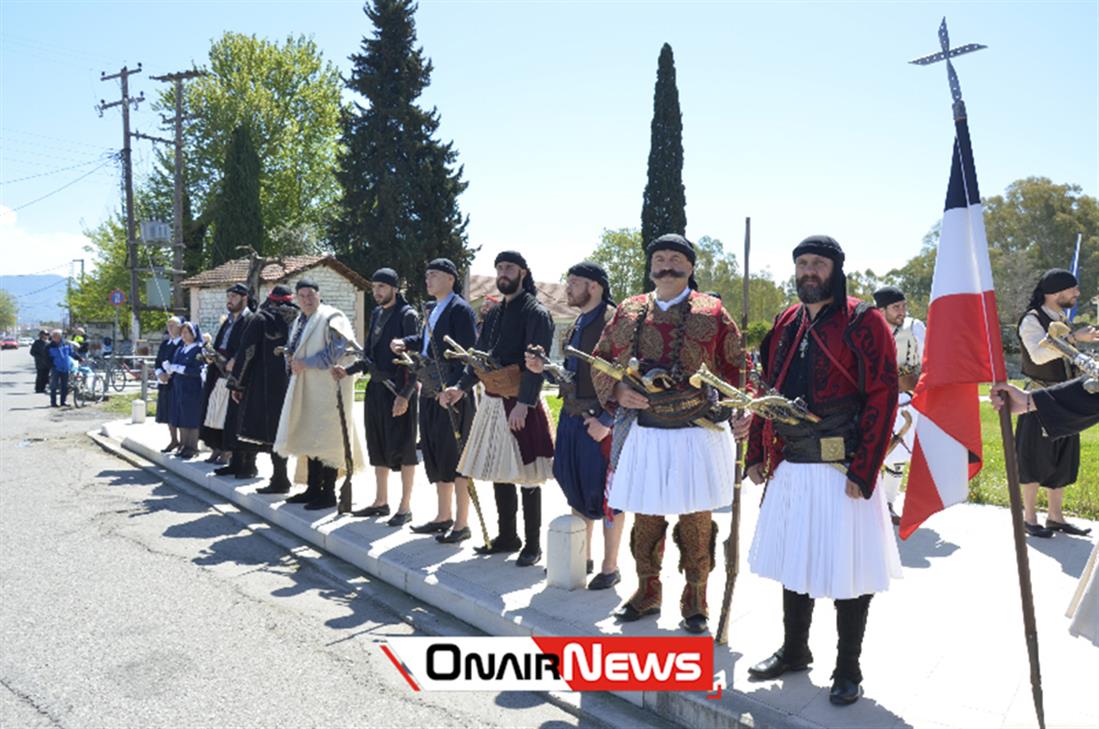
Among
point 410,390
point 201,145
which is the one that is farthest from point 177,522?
point 201,145

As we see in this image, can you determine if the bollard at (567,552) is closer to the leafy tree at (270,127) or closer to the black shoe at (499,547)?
the black shoe at (499,547)

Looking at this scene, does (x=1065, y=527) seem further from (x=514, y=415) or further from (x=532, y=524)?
(x=514, y=415)

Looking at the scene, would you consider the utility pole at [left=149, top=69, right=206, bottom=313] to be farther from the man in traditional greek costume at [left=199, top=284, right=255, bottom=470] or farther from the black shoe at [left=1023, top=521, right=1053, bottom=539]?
the black shoe at [left=1023, top=521, right=1053, bottom=539]

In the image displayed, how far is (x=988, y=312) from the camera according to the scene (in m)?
3.61

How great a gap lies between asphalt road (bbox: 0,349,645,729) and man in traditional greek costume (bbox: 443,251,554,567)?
1.04m

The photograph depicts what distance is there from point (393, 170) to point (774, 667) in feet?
105

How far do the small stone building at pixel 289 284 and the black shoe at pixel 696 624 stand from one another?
24524mm

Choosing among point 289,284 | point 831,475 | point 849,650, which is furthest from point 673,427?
point 289,284

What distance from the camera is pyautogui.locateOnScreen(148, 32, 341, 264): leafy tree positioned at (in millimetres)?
40906

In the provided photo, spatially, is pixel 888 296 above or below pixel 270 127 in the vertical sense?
below

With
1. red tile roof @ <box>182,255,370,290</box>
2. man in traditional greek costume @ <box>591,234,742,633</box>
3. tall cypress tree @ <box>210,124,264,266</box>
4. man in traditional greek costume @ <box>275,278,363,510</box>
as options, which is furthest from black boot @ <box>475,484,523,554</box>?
tall cypress tree @ <box>210,124,264,266</box>

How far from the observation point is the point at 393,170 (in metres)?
33.3

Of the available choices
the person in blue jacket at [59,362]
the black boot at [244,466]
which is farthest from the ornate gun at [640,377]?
the person in blue jacket at [59,362]

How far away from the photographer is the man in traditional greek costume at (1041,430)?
6184mm
